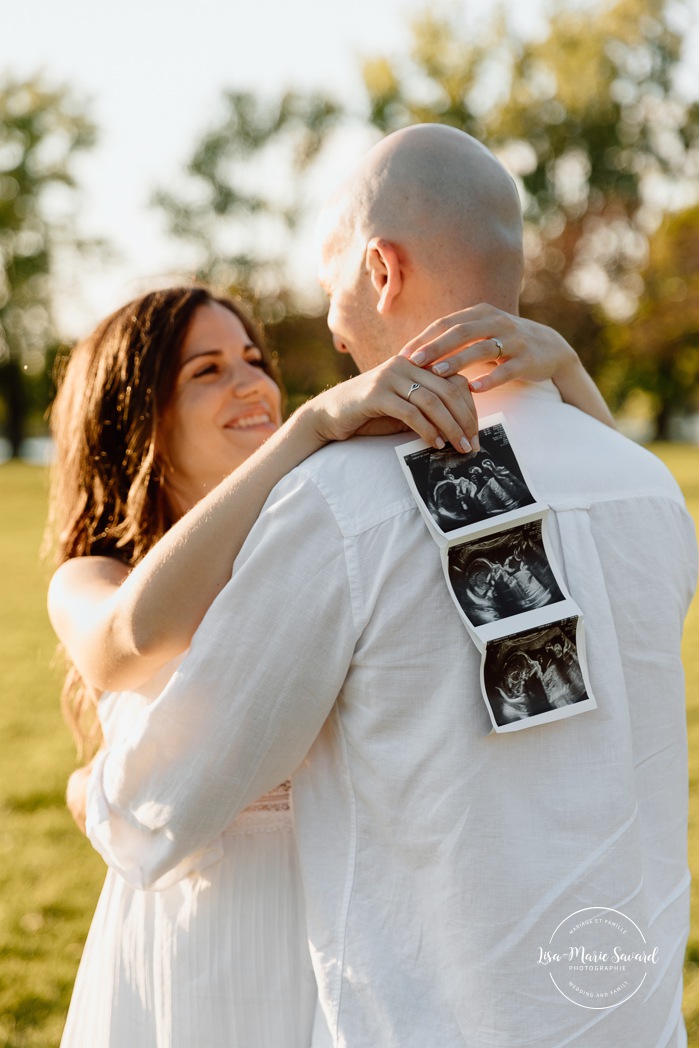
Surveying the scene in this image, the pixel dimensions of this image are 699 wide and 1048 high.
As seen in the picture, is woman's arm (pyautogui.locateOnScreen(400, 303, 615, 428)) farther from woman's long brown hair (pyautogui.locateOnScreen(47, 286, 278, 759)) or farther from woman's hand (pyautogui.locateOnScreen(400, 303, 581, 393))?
woman's long brown hair (pyautogui.locateOnScreen(47, 286, 278, 759))

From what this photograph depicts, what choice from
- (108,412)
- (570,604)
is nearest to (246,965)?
(570,604)

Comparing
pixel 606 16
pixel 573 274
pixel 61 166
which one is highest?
pixel 606 16

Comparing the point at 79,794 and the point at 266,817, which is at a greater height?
the point at 266,817

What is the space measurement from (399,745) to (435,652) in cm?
16

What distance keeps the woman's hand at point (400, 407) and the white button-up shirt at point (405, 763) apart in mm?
36

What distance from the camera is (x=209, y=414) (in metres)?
3.09

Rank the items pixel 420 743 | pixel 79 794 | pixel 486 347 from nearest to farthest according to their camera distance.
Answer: pixel 420 743 → pixel 486 347 → pixel 79 794

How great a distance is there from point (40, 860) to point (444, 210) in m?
4.90

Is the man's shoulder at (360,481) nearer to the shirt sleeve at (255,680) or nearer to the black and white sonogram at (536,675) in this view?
the shirt sleeve at (255,680)

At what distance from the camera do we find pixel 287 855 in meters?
2.12

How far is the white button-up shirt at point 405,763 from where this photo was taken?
163cm

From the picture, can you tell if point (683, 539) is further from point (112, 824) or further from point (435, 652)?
point (112, 824)

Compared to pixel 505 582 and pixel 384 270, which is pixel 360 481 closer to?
pixel 505 582

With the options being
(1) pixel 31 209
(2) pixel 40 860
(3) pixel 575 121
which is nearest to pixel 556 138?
(3) pixel 575 121
